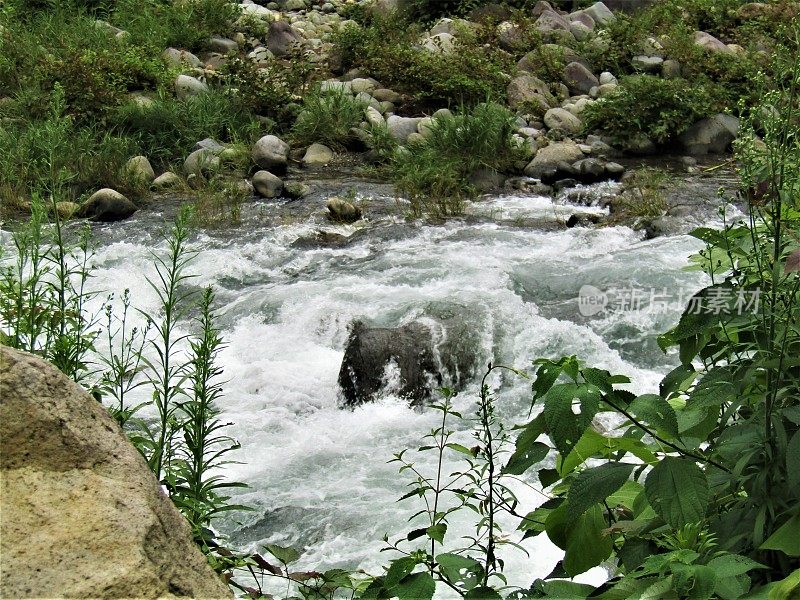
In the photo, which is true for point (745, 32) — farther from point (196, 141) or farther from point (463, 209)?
point (196, 141)

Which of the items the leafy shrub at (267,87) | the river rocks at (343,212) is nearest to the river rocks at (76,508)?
the river rocks at (343,212)

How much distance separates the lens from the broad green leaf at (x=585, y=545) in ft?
5.93

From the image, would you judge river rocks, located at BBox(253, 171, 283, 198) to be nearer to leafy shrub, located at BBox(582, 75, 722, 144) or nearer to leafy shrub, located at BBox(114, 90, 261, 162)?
leafy shrub, located at BBox(114, 90, 261, 162)

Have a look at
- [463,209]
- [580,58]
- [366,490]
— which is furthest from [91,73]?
[366,490]

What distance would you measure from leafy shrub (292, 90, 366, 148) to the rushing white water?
3000mm

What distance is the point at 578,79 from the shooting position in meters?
13.4

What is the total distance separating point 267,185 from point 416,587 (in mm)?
9153

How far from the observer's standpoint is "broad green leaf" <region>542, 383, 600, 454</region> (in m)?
1.62

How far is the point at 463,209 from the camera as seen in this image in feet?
32.2

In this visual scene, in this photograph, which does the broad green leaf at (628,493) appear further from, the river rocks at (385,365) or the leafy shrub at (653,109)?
the leafy shrub at (653,109)

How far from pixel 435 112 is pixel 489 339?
6.45m

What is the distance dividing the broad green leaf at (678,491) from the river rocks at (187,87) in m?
11.6

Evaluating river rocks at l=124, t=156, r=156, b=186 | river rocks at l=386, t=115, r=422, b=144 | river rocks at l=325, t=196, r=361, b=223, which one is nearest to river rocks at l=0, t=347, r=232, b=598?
river rocks at l=325, t=196, r=361, b=223

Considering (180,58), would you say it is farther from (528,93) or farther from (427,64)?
(528,93)
